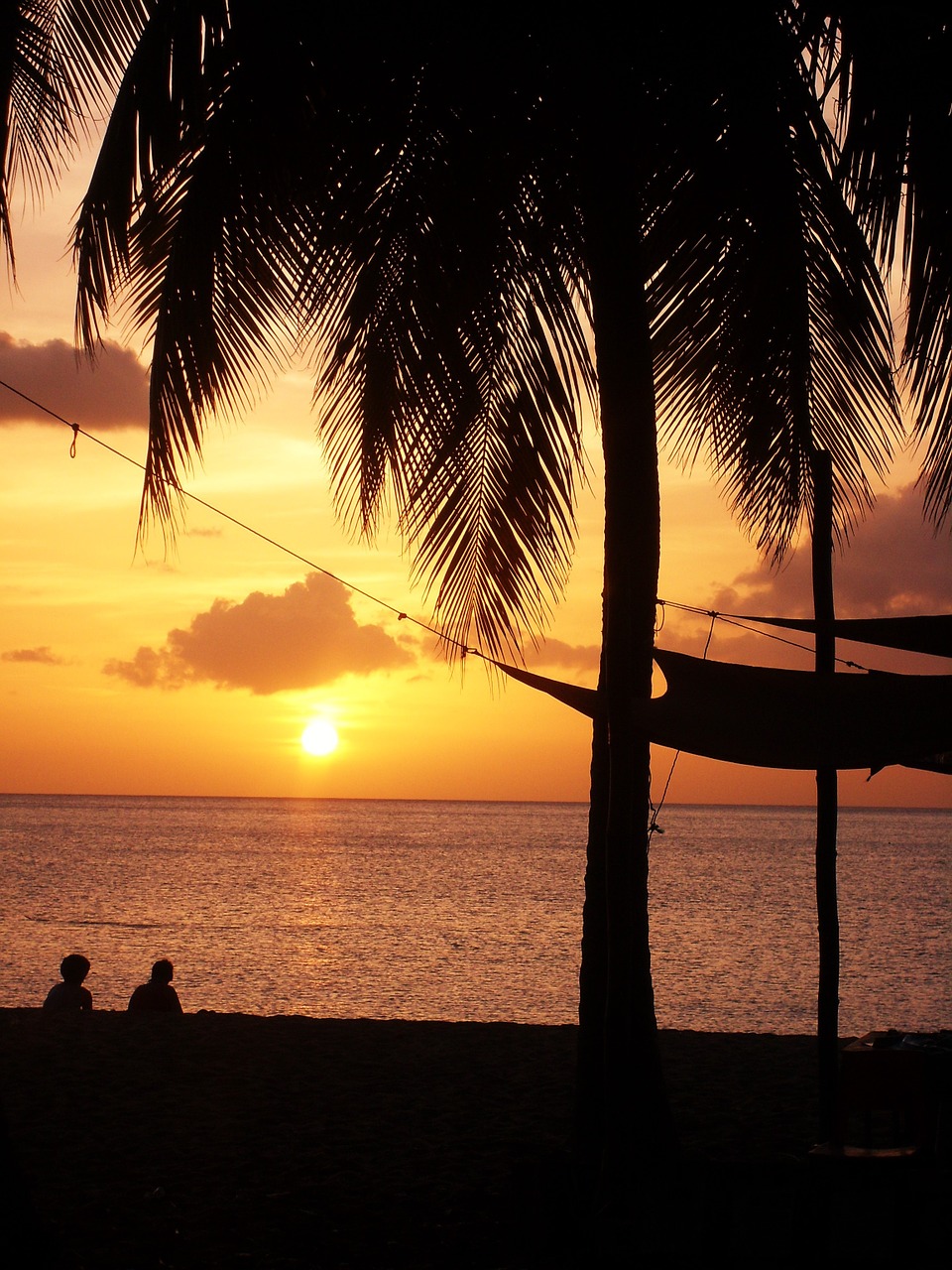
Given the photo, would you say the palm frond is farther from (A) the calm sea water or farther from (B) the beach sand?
(A) the calm sea water

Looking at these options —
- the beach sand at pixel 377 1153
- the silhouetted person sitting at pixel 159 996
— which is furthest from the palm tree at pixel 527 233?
the silhouetted person sitting at pixel 159 996

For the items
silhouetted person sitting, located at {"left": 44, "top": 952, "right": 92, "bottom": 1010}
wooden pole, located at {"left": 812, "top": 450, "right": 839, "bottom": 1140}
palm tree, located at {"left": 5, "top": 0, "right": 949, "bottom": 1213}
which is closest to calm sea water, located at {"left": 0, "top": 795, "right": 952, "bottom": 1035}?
silhouetted person sitting, located at {"left": 44, "top": 952, "right": 92, "bottom": 1010}

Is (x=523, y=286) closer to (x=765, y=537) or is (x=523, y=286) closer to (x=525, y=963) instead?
(x=765, y=537)

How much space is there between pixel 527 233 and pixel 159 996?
20.1ft

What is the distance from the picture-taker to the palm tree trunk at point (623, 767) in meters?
4.27

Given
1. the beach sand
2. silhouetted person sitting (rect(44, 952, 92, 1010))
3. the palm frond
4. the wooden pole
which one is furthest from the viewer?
silhouetted person sitting (rect(44, 952, 92, 1010))

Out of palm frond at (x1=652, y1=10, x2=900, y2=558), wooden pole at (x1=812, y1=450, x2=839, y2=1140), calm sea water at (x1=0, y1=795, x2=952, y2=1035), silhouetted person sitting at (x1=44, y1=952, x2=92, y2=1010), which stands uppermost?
palm frond at (x1=652, y1=10, x2=900, y2=558)

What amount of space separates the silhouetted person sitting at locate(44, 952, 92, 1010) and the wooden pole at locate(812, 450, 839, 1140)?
551 centimetres

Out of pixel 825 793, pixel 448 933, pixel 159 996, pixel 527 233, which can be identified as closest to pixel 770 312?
pixel 527 233

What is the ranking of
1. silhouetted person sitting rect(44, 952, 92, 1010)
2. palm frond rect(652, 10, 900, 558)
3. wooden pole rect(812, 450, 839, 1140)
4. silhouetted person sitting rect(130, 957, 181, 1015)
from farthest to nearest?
silhouetted person sitting rect(44, 952, 92, 1010), silhouetted person sitting rect(130, 957, 181, 1015), wooden pole rect(812, 450, 839, 1140), palm frond rect(652, 10, 900, 558)

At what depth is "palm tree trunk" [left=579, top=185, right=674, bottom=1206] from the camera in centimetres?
427

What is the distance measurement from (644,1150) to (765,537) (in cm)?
314

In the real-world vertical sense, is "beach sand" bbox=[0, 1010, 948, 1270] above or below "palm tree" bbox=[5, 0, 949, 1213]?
below

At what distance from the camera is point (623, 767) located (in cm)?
433
